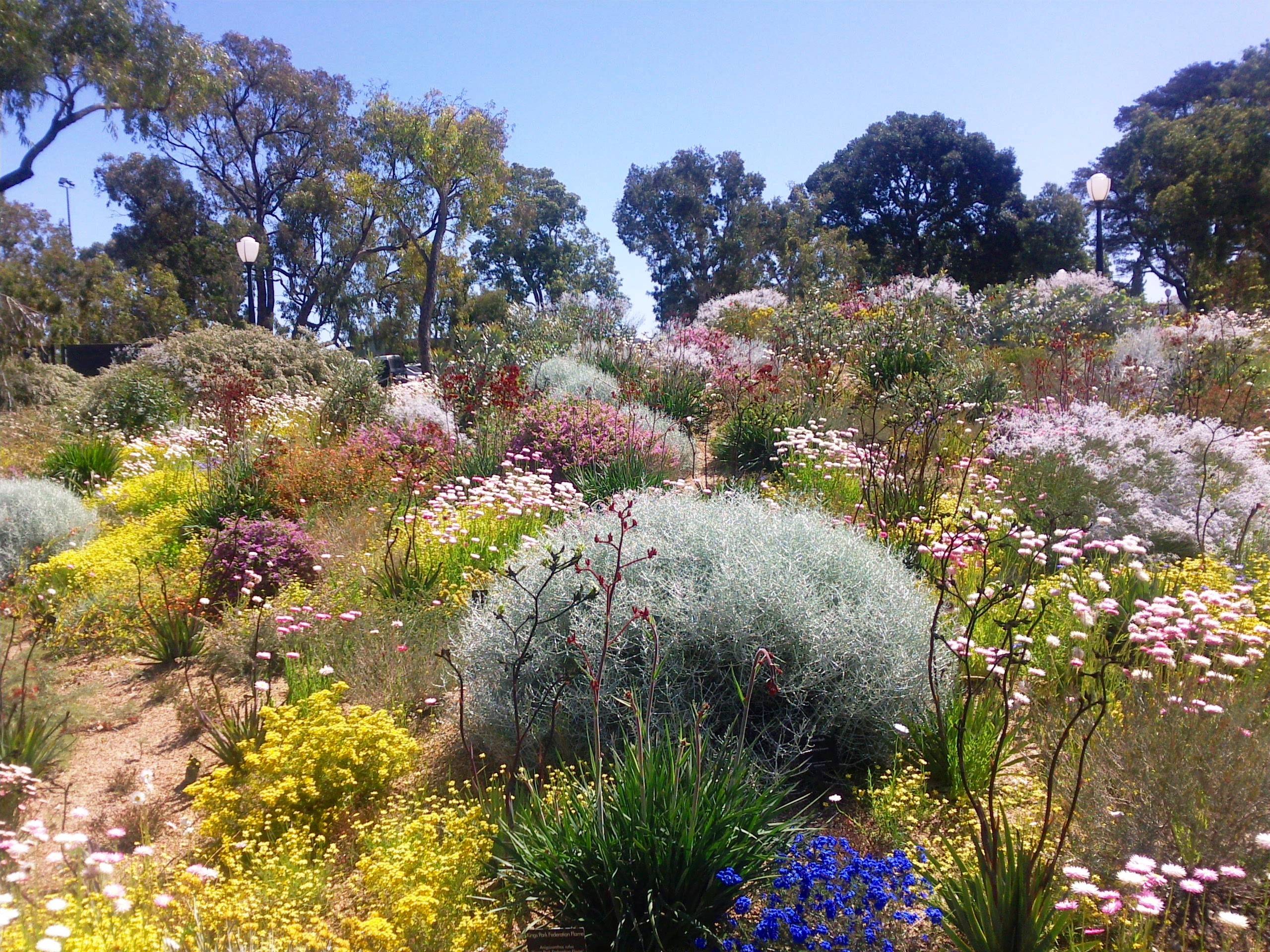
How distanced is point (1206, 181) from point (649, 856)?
3062 cm

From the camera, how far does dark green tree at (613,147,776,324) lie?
37.2 meters

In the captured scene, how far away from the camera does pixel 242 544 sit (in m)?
5.80

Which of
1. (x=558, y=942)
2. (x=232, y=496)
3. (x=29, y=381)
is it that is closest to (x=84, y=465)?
(x=232, y=496)

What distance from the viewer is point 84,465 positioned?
962 centimetres


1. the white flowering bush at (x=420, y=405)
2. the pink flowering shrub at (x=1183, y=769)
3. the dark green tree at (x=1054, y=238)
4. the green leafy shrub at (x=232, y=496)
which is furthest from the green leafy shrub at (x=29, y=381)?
the dark green tree at (x=1054, y=238)

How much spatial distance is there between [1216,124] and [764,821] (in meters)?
31.9

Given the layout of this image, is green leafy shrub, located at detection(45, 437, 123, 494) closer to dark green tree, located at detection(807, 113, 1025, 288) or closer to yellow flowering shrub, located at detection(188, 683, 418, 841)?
yellow flowering shrub, located at detection(188, 683, 418, 841)

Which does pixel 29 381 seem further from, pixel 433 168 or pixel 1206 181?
pixel 1206 181

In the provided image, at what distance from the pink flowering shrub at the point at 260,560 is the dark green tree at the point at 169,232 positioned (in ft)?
105

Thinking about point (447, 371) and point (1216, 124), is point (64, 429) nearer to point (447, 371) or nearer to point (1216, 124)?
point (447, 371)

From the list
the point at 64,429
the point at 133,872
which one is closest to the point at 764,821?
the point at 133,872

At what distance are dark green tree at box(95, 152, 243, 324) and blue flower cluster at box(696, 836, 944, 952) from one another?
36.6 meters

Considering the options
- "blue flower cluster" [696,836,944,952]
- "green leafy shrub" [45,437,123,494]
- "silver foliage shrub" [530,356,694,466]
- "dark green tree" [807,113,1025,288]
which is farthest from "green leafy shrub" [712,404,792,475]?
"dark green tree" [807,113,1025,288]

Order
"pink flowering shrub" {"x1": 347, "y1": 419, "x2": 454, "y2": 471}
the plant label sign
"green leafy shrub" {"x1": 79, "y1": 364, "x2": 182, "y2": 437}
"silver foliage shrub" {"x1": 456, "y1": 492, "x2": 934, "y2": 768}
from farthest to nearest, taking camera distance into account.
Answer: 1. "green leafy shrub" {"x1": 79, "y1": 364, "x2": 182, "y2": 437}
2. "pink flowering shrub" {"x1": 347, "y1": 419, "x2": 454, "y2": 471}
3. "silver foliage shrub" {"x1": 456, "y1": 492, "x2": 934, "y2": 768}
4. the plant label sign
